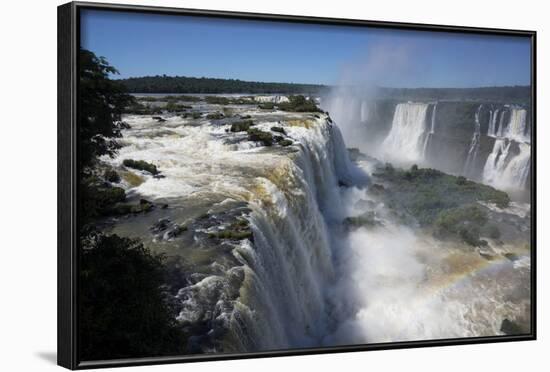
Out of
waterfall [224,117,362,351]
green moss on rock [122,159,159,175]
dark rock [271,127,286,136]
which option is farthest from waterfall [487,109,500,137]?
green moss on rock [122,159,159,175]

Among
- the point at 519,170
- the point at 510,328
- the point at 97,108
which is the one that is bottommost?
the point at 510,328

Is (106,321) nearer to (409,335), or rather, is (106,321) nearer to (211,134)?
(211,134)

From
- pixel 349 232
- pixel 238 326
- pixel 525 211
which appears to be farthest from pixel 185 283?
pixel 525 211

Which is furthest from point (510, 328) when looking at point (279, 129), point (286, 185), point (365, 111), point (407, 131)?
point (279, 129)

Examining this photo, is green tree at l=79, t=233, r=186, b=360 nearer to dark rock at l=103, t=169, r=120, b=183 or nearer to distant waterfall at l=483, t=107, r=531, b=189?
dark rock at l=103, t=169, r=120, b=183

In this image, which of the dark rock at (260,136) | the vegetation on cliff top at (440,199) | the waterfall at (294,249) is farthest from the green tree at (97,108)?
the vegetation on cliff top at (440,199)

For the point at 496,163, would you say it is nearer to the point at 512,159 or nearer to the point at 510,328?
the point at 512,159

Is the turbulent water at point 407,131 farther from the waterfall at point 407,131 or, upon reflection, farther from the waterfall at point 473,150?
the waterfall at point 473,150
